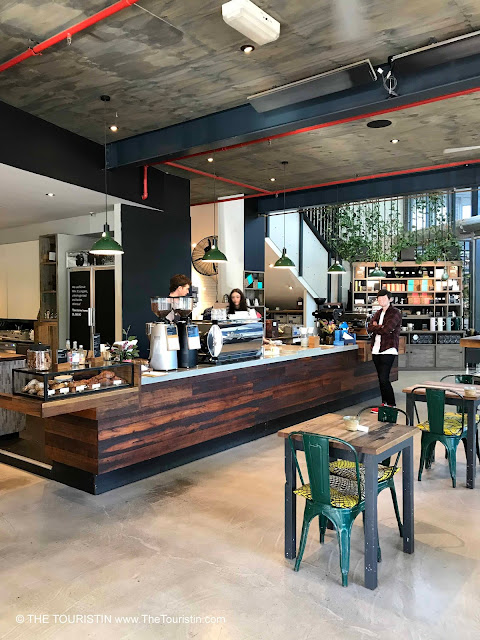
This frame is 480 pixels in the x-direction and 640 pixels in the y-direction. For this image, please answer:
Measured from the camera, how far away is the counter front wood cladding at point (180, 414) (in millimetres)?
4426

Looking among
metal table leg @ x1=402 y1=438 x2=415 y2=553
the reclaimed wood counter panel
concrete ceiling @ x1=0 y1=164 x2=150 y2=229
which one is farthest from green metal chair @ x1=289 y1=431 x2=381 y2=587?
concrete ceiling @ x1=0 y1=164 x2=150 y2=229

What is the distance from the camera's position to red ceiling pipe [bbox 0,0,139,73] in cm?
372

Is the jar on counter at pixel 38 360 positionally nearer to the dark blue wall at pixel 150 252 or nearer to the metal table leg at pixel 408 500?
the metal table leg at pixel 408 500

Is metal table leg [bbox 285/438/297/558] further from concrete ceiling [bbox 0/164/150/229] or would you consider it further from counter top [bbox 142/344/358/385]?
concrete ceiling [bbox 0/164/150/229]

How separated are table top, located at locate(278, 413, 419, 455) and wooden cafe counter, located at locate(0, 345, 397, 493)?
1662 mm

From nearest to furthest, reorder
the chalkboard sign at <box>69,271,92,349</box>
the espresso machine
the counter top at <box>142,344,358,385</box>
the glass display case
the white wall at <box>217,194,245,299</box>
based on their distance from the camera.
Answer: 1. the glass display case
2. the counter top at <box>142,344,358,385</box>
3. the espresso machine
4. the chalkboard sign at <box>69,271,92,349</box>
5. the white wall at <box>217,194,245,299</box>

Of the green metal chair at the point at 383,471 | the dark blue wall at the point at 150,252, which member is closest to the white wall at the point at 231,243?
the dark blue wall at the point at 150,252

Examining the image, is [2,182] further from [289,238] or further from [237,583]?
[289,238]

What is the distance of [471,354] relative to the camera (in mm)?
10203

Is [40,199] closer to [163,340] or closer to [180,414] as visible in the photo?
[163,340]

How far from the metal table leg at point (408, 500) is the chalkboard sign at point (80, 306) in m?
6.00

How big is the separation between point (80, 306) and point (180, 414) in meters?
4.09

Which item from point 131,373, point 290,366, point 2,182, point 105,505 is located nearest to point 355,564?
point 105,505

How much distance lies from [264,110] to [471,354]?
681 centimetres
